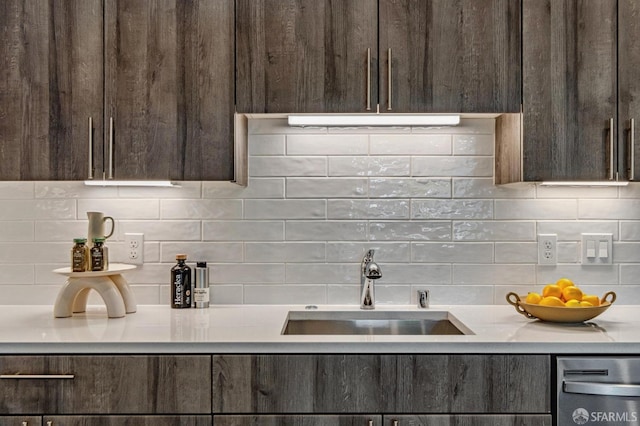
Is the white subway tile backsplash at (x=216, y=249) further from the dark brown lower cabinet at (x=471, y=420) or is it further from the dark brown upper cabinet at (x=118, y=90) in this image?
the dark brown lower cabinet at (x=471, y=420)

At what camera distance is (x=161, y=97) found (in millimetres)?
1941

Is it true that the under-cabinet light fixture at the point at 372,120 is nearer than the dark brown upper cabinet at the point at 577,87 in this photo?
No

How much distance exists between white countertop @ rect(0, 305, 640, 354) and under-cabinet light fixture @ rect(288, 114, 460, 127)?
0.76 metres

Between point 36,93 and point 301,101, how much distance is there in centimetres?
93

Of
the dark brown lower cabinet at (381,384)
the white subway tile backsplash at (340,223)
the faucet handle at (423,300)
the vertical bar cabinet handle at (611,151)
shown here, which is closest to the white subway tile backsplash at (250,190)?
the white subway tile backsplash at (340,223)

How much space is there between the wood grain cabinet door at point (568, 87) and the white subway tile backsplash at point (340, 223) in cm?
33

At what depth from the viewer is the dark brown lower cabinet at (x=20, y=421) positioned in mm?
1619

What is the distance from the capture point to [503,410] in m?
1.61

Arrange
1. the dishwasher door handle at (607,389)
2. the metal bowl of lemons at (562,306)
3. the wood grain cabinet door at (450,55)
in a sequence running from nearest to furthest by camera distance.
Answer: the dishwasher door handle at (607,389), the metal bowl of lemons at (562,306), the wood grain cabinet door at (450,55)

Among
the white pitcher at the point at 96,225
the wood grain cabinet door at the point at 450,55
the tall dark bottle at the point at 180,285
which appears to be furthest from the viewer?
the tall dark bottle at the point at 180,285

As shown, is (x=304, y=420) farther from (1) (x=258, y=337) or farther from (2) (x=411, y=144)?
(2) (x=411, y=144)

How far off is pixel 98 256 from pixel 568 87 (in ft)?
5.79

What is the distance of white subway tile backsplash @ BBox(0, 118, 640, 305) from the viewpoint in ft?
7.37

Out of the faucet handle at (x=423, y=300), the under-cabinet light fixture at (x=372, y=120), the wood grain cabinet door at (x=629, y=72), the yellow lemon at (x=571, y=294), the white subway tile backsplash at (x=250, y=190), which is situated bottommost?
the faucet handle at (x=423, y=300)
